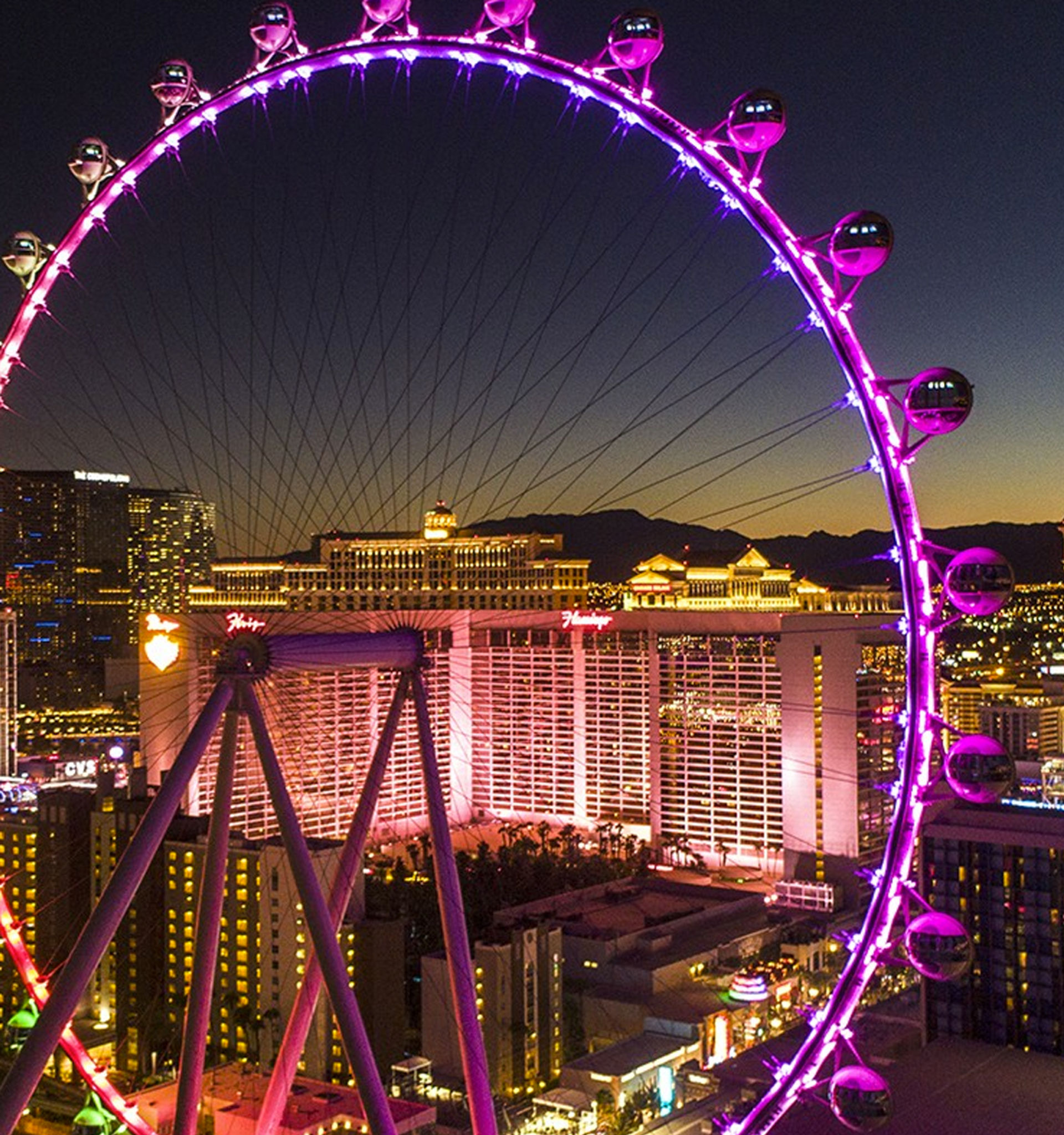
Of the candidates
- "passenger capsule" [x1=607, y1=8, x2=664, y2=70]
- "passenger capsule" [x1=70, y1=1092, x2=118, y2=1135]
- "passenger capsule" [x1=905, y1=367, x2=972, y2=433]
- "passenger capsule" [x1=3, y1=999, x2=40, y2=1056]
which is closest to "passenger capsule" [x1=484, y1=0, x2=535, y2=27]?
"passenger capsule" [x1=607, y1=8, x2=664, y2=70]

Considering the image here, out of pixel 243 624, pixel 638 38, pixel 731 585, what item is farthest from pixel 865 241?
pixel 731 585

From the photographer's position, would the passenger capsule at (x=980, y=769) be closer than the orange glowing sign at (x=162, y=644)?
Yes

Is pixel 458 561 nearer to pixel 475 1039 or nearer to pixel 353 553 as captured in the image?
pixel 353 553

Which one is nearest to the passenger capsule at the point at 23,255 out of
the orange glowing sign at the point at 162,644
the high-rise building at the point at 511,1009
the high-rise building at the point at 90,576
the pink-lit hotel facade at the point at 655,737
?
the orange glowing sign at the point at 162,644

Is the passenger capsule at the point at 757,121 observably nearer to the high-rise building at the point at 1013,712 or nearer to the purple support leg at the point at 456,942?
the purple support leg at the point at 456,942

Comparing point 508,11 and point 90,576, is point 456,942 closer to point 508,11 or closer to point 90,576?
point 508,11

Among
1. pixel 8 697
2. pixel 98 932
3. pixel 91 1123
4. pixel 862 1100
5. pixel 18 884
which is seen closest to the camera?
pixel 98 932
